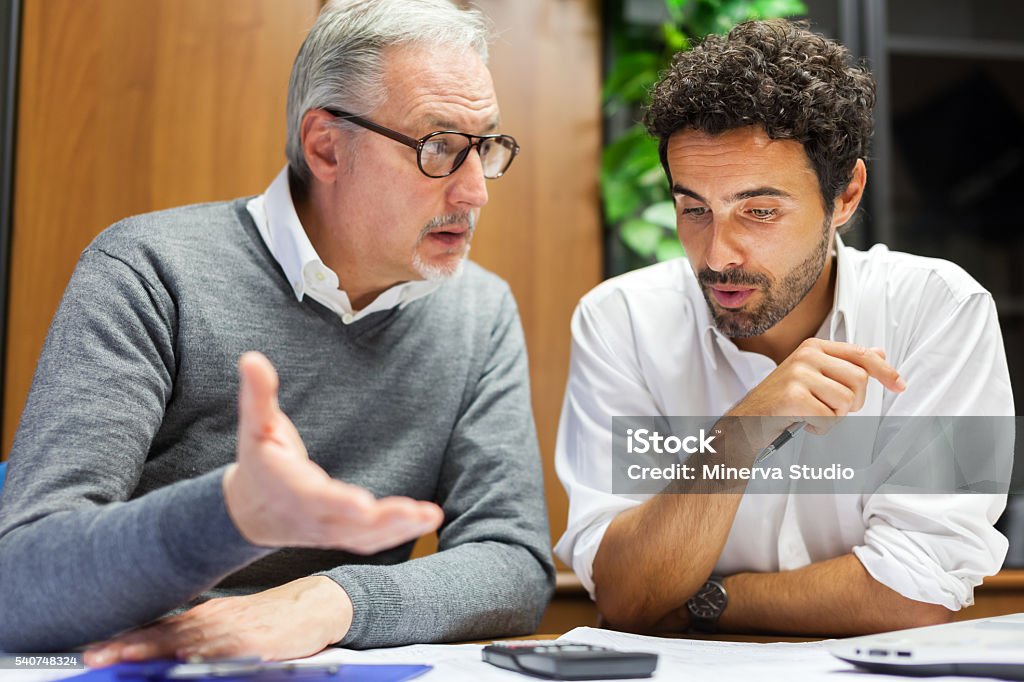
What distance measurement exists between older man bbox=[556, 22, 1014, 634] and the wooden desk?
0.83 m

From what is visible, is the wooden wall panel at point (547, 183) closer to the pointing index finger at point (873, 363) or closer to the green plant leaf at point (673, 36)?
the green plant leaf at point (673, 36)

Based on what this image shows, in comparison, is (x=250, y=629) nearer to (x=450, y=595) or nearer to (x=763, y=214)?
(x=450, y=595)

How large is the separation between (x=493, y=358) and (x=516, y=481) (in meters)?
0.24

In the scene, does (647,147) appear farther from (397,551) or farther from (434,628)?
(434,628)

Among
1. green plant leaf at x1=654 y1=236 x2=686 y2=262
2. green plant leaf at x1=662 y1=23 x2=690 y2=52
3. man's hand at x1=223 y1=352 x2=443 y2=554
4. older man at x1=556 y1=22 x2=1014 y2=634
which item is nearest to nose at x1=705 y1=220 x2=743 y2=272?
older man at x1=556 y1=22 x2=1014 y2=634

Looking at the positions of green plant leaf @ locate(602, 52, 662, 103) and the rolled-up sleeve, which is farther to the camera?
green plant leaf @ locate(602, 52, 662, 103)

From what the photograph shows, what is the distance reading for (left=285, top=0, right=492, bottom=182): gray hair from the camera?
1.41 meters

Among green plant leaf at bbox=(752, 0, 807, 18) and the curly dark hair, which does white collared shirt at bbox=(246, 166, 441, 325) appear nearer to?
the curly dark hair

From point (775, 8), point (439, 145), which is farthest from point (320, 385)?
point (775, 8)

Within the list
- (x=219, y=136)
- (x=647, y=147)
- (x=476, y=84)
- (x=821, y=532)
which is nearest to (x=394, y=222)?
(x=476, y=84)

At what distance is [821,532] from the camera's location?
1.37 metres

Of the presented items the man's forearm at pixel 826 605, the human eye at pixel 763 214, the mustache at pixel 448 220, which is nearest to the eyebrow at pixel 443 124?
the mustache at pixel 448 220

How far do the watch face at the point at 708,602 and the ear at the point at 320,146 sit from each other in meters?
0.86

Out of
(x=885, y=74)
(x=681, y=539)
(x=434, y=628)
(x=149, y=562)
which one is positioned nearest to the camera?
(x=149, y=562)
